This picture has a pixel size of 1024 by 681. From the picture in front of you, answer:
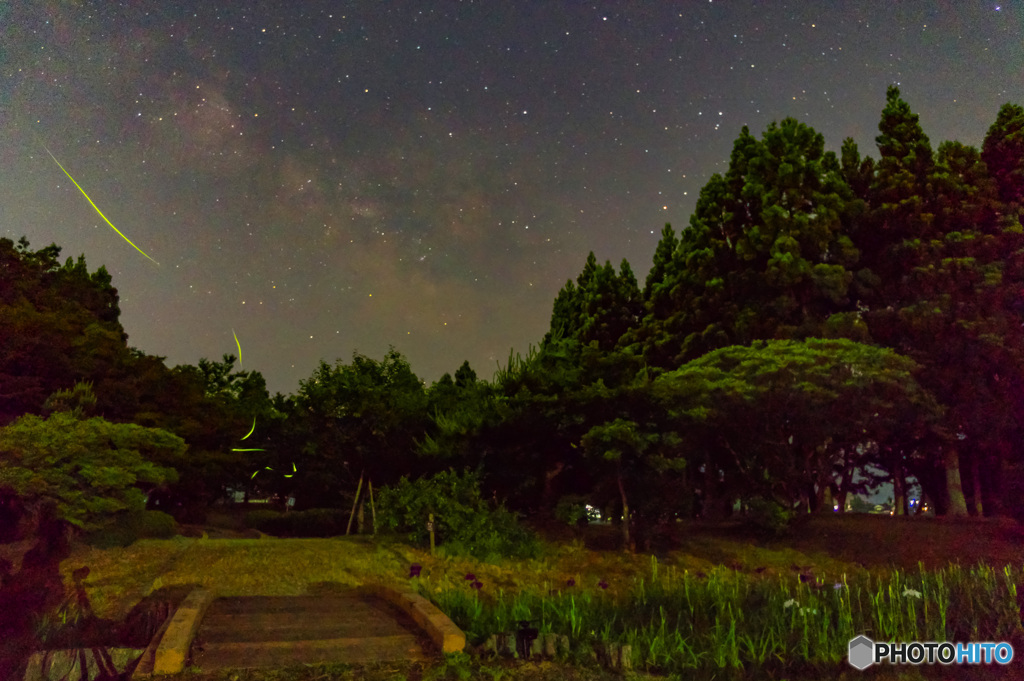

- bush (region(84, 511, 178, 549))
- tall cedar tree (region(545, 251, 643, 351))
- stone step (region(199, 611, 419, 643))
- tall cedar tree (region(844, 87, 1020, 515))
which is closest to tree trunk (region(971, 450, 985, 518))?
tall cedar tree (region(844, 87, 1020, 515))

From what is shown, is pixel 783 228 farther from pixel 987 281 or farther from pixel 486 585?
pixel 486 585

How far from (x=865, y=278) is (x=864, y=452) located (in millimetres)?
9176

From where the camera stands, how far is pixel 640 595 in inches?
375

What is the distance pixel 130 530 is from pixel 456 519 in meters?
8.14

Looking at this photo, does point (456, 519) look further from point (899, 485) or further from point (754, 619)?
point (899, 485)

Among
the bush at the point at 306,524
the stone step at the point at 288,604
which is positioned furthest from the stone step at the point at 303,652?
the bush at the point at 306,524

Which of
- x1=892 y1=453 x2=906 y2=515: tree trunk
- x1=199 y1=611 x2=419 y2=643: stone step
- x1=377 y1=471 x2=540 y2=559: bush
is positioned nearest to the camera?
x1=199 y1=611 x2=419 y2=643: stone step

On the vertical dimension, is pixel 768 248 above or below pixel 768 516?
above

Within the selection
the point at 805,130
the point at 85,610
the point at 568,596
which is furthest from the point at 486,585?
the point at 805,130

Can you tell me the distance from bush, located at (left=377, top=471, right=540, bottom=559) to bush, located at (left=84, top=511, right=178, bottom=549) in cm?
590

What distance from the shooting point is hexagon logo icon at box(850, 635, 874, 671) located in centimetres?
685

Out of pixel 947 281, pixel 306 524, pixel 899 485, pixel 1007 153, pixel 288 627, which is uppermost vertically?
pixel 1007 153

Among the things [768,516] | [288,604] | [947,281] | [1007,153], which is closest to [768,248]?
[947,281]

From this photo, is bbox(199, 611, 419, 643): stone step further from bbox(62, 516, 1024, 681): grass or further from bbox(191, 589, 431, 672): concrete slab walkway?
bbox(62, 516, 1024, 681): grass
